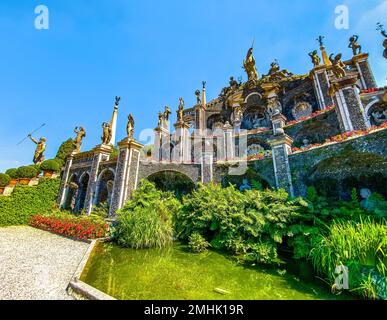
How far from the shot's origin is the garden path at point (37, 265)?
3842 millimetres

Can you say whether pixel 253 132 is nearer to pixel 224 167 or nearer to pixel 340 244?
pixel 224 167

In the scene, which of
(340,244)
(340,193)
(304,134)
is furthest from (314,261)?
(304,134)

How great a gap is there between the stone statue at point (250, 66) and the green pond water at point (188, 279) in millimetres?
26331

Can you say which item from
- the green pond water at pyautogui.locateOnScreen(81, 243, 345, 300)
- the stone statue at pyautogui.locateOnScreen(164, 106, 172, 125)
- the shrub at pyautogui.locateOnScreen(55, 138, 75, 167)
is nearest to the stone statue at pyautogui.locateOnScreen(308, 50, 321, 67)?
the stone statue at pyautogui.locateOnScreen(164, 106, 172, 125)

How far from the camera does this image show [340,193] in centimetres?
916

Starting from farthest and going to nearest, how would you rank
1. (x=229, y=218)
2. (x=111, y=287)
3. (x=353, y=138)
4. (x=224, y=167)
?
(x=224, y=167)
(x=353, y=138)
(x=229, y=218)
(x=111, y=287)

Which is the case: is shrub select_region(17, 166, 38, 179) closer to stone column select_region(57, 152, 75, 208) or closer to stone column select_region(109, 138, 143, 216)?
stone column select_region(57, 152, 75, 208)

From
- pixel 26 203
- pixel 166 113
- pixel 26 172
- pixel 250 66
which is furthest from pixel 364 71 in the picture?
pixel 26 172

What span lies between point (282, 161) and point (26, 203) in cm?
1554

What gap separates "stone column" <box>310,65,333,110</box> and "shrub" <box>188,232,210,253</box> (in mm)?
18595

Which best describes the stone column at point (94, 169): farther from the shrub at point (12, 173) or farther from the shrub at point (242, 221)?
the shrub at point (242, 221)

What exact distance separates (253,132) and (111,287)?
17.5m

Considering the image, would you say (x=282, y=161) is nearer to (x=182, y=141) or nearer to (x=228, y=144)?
(x=228, y=144)

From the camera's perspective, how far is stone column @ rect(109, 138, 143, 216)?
11.8 metres
